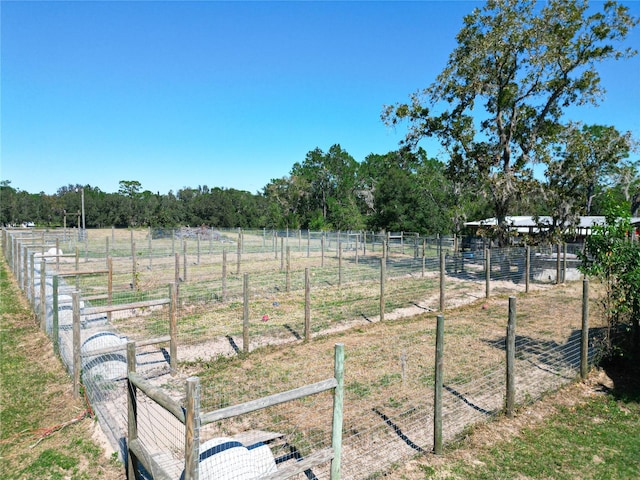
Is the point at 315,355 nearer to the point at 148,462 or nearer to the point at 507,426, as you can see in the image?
the point at 507,426

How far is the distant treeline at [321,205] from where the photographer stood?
42.8 metres

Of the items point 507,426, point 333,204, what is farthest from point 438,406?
point 333,204

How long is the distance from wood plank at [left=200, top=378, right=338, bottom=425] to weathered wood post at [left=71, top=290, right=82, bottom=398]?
398 centimetres

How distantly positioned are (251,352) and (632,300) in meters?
6.42

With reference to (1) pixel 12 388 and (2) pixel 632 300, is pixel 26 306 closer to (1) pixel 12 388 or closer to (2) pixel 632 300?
(1) pixel 12 388

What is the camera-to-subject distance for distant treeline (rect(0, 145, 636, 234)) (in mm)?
42812

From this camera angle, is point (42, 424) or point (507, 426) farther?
point (42, 424)

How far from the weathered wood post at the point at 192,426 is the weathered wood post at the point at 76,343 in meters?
3.93

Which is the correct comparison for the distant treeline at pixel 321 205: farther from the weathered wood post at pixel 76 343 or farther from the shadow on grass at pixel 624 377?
the weathered wood post at pixel 76 343

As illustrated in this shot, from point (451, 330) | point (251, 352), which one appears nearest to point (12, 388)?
point (251, 352)

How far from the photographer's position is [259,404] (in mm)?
2934

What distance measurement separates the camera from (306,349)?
8055mm

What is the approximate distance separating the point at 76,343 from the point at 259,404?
13.6ft

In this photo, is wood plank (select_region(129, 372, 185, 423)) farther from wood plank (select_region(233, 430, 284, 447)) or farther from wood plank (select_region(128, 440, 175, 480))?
wood plank (select_region(233, 430, 284, 447))
